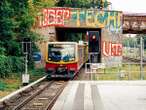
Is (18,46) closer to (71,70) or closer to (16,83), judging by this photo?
(71,70)

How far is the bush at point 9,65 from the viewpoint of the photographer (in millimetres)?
36312

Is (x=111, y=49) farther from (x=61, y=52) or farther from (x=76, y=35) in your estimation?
(x=76, y=35)

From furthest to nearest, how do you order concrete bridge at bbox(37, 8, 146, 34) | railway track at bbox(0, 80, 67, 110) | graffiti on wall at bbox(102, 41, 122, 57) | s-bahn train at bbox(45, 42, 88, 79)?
1. graffiti on wall at bbox(102, 41, 122, 57)
2. concrete bridge at bbox(37, 8, 146, 34)
3. s-bahn train at bbox(45, 42, 88, 79)
4. railway track at bbox(0, 80, 67, 110)

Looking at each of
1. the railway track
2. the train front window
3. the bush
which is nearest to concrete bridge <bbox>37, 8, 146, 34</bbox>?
the bush

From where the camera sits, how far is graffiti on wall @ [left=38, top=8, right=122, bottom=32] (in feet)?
181

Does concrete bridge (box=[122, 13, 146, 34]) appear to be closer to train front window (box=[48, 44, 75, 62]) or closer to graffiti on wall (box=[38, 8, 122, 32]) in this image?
graffiti on wall (box=[38, 8, 122, 32])

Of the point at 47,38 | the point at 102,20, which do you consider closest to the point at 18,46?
the point at 47,38

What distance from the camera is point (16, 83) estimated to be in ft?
116

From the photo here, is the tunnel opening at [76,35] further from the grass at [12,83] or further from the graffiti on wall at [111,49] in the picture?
the grass at [12,83]

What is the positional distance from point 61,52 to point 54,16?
45.4 ft

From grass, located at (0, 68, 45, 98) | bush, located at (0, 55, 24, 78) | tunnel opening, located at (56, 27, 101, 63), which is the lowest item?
grass, located at (0, 68, 45, 98)

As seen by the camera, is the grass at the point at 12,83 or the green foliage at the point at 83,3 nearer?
the grass at the point at 12,83

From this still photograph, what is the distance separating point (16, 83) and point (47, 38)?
62.5 feet

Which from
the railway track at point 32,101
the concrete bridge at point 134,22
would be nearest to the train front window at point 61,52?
the railway track at point 32,101
